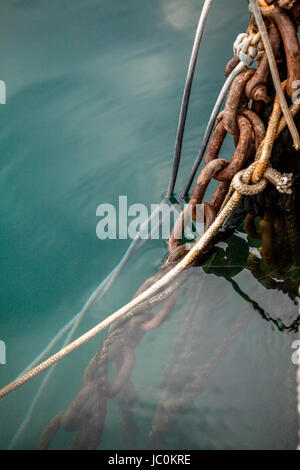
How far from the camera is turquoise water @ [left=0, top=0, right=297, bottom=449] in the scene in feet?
3.16

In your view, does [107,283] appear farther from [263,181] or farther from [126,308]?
[263,181]

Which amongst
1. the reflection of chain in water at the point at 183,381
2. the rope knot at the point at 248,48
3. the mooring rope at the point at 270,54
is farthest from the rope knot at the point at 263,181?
the reflection of chain in water at the point at 183,381

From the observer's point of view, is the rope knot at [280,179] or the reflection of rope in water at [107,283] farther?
the reflection of rope in water at [107,283]

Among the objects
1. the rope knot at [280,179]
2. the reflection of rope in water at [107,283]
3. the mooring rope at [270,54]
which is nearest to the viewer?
the mooring rope at [270,54]

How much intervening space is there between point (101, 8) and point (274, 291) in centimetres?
266

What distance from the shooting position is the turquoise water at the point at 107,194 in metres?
0.96

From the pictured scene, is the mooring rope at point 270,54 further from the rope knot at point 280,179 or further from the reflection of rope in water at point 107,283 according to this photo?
the reflection of rope in water at point 107,283

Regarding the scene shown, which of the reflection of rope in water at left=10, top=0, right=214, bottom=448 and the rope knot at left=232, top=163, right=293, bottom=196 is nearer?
the rope knot at left=232, top=163, right=293, bottom=196

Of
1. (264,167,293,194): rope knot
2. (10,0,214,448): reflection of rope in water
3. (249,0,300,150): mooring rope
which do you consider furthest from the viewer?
(10,0,214,448): reflection of rope in water

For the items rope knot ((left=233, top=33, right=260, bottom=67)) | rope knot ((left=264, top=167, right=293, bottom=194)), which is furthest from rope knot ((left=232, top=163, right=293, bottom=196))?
rope knot ((left=233, top=33, right=260, bottom=67))

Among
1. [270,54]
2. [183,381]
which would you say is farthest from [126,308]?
[270,54]

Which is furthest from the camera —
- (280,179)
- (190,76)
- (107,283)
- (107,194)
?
(107,194)

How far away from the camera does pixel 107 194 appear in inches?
77.0

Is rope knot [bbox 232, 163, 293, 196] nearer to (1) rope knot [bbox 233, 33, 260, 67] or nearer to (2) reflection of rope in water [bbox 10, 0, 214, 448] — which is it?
(1) rope knot [bbox 233, 33, 260, 67]
